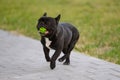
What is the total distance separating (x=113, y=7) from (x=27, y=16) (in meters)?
4.47

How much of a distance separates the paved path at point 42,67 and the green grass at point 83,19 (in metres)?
0.78

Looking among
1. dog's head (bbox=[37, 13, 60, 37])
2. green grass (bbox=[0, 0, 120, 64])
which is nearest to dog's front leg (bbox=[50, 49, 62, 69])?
dog's head (bbox=[37, 13, 60, 37])

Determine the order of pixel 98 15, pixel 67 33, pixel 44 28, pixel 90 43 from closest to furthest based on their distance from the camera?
pixel 44 28 → pixel 67 33 → pixel 90 43 → pixel 98 15

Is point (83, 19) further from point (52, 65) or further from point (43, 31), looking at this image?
point (43, 31)

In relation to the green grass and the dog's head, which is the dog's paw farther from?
the green grass

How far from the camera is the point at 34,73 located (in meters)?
8.17

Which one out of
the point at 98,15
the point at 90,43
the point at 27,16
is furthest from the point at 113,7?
the point at 90,43

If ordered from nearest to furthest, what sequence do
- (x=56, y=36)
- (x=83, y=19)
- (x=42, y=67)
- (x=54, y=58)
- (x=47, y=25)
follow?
(x=47, y=25)
(x=56, y=36)
(x=54, y=58)
(x=42, y=67)
(x=83, y=19)

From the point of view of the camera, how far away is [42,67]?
28.8 feet

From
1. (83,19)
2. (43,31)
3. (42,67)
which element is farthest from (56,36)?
(83,19)

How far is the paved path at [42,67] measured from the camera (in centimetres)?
789

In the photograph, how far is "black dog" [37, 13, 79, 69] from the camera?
7766 mm

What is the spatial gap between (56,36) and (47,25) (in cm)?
41

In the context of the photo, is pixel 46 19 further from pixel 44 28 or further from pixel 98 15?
pixel 98 15
